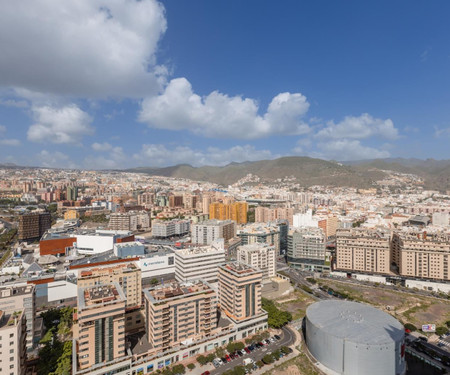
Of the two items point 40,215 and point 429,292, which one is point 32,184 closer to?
point 40,215

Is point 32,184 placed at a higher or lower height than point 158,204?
higher

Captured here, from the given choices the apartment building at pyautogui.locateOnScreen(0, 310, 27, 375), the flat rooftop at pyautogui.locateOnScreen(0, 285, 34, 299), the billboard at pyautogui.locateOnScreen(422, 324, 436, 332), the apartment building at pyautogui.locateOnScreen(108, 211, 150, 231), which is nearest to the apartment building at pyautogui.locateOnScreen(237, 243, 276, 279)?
the billboard at pyautogui.locateOnScreen(422, 324, 436, 332)

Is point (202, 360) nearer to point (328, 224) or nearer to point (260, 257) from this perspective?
point (260, 257)

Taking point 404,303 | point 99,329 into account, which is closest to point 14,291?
point 99,329

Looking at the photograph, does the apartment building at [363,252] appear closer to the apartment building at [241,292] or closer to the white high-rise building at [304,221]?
the white high-rise building at [304,221]

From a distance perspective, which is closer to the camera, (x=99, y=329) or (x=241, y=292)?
(x=99, y=329)

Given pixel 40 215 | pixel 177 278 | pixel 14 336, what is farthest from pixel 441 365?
pixel 40 215

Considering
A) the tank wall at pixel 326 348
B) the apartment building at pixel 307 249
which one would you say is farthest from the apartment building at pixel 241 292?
the apartment building at pixel 307 249
